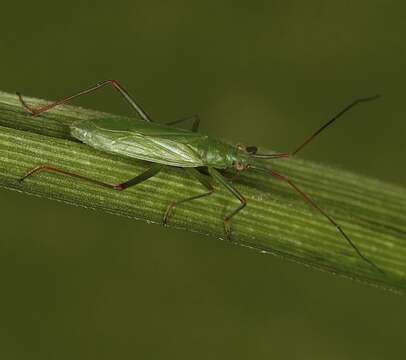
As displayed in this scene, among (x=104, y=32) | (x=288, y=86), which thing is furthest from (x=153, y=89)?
(x=288, y=86)

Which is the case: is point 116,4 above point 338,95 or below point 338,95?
above

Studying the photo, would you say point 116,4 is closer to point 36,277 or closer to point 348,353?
point 36,277

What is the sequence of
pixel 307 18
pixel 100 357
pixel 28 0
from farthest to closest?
pixel 307 18 → pixel 28 0 → pixel 100 357

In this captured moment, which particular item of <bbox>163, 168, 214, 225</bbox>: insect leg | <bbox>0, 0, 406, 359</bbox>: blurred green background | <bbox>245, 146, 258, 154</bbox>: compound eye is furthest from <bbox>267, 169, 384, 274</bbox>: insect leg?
<bbox>0, 0, 406, 359</bbox>: blurred green background

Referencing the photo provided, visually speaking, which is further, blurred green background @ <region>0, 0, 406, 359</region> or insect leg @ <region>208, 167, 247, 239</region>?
blurred green background @ <region>0, 0, 406, 359</region>

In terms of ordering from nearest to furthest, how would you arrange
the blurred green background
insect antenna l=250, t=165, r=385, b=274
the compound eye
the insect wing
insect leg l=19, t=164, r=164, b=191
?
insect leg l=19, t=164, r=164, b=191
insect antenna l=250, t=165, r=385, b=274
the insect wing
the compound eye
the blurred green background

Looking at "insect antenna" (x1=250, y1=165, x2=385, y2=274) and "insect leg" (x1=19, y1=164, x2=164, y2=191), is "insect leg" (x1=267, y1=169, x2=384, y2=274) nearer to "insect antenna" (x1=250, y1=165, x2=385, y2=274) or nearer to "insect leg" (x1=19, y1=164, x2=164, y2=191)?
"insect antenna" (x1=250, y1=165, x2=385, y2=274)

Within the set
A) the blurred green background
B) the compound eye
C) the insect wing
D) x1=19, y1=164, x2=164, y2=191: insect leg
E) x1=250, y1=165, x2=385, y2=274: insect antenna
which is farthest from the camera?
the blurred green background
